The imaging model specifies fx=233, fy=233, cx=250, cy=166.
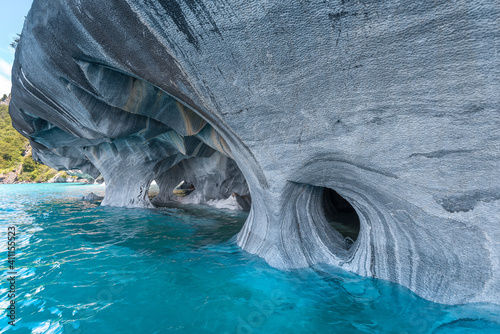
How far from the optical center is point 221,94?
Result: 11.9 ft

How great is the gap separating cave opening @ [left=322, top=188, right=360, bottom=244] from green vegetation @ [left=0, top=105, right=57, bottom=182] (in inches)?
2560

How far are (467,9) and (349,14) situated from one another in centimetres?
94

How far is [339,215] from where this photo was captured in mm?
11047

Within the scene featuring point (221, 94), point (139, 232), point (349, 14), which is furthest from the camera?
point (139, 232)

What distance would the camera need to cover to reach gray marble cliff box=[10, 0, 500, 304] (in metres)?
2.30

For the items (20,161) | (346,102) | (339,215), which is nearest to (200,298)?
(346,102)

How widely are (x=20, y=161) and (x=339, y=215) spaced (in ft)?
238

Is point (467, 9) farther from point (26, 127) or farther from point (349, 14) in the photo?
point (26, 127)

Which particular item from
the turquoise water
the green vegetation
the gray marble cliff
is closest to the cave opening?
the gray marble cliff

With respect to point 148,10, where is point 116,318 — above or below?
below

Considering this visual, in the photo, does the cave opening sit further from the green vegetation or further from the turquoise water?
the green vegetation

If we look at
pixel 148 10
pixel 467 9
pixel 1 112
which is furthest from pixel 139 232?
pixel 1 112

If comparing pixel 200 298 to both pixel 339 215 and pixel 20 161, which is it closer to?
pixel 339 215

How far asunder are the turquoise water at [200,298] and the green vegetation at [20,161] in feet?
209
